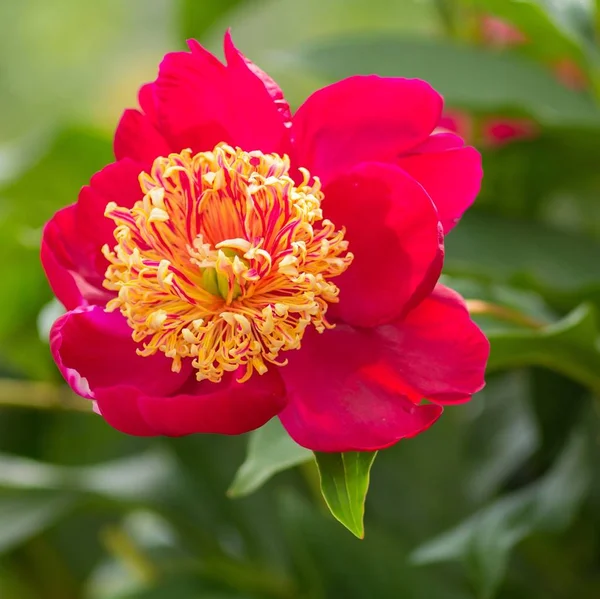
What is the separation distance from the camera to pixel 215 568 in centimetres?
58

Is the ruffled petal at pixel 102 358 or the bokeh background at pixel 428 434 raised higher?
the ruffled petal at pixel 102 358

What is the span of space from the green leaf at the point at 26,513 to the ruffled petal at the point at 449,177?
1.08 feet

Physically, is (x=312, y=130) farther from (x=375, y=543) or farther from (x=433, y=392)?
(x=375, y=543)

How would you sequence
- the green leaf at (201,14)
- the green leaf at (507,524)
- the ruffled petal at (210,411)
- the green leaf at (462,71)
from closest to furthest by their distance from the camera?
the ruffled petal at (210,411) < the green leaf at (507,524) < the green leaf at (462,71) < the green leaf at (201,14)

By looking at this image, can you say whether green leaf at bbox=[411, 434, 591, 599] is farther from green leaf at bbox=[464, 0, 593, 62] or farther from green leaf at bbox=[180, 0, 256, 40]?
green leaf at bbox=[180, 0, 256, 40]

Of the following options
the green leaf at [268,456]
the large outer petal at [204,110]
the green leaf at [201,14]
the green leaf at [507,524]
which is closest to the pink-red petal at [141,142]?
the large outer petal at [204,110]

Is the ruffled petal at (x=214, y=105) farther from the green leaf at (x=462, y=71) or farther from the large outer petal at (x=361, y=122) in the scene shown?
the green leaf at (x=462, y=71)

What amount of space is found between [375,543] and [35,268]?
10.0 inches

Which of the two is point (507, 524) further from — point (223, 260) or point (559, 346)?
point (223, 260)

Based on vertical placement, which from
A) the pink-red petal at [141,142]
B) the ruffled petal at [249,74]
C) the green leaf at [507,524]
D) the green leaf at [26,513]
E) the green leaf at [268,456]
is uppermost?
the ruffled petal at [249,74]

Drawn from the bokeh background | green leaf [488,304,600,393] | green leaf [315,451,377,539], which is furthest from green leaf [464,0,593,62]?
green leaf [315,451,377,539]

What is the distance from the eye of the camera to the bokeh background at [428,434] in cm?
48

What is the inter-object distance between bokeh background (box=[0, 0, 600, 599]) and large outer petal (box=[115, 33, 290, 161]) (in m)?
0.12

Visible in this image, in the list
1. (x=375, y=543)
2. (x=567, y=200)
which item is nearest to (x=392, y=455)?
(x=375, y=543)
